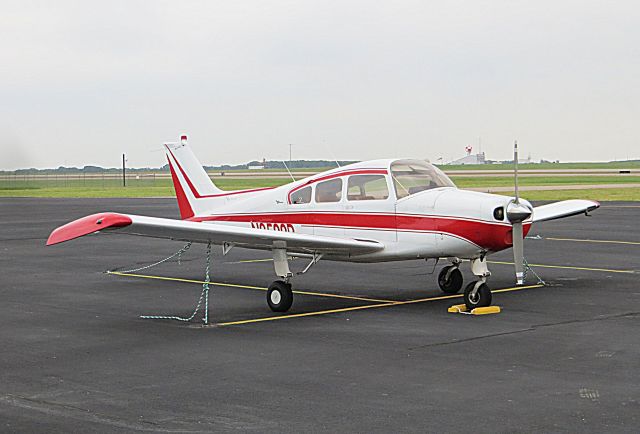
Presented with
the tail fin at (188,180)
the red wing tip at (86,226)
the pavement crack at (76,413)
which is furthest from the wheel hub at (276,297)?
the pavement crack at (76,413)

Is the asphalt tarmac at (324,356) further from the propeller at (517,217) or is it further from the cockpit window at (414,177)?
the cockpit window at (414,177)

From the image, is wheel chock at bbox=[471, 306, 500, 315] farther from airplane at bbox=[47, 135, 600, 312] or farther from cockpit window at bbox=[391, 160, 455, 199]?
cockpit window at bbox=[391, 160, 455, 199]

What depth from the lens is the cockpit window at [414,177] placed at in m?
15.9

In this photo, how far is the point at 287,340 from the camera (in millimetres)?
12805

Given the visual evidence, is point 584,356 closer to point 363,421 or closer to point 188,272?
point 363,421

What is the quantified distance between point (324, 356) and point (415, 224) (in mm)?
4380

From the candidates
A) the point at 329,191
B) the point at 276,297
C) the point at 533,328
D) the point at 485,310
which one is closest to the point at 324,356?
the point at 533,328

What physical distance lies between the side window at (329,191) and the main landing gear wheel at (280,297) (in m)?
2.03

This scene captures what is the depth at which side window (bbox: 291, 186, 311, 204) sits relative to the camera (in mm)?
16906

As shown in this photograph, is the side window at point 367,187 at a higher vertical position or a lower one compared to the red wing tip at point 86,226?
higher

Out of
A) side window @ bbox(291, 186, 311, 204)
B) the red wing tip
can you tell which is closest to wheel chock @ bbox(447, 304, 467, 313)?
side window @ bbox(291, 186, 311, 204)

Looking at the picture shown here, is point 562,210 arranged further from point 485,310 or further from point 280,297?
point 280,297

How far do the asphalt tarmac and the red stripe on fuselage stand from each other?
119cm

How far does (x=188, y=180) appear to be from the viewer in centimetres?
1956
